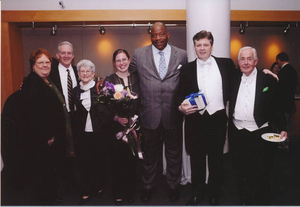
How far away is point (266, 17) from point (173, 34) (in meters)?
1.88

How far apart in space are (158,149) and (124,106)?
2.30 ft

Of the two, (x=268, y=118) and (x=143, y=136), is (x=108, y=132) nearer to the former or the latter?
(x=143, y=136)

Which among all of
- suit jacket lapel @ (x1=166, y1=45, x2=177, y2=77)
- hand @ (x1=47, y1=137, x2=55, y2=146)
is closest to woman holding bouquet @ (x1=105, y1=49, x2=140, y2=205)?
suit jacket lapel @ (x1=166, y1=45, x2=177, y2=77)

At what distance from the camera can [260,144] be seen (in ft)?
7.32

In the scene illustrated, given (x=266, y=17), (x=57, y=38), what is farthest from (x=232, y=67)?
(x=57, y=38)

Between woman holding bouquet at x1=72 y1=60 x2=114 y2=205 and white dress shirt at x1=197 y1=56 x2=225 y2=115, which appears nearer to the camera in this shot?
white dress shirt at x1=197 y1=56 x2=225 y2=115

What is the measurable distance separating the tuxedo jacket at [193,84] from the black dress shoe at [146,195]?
687mm

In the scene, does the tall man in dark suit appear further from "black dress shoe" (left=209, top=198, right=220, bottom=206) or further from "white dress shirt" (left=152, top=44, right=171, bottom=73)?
"black dress shoe" (left=209, top=198, right=220, bottom=206)

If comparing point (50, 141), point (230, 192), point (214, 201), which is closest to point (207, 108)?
point (214, 201)

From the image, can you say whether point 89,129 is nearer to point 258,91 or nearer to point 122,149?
point 122,149

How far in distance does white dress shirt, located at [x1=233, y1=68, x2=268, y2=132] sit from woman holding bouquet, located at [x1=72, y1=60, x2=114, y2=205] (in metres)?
1.25

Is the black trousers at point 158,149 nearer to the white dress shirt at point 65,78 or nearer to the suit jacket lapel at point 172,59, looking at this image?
the suit jacket lapel at point 172,59

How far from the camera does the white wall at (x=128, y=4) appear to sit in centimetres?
458

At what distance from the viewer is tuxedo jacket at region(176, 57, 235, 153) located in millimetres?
2414
